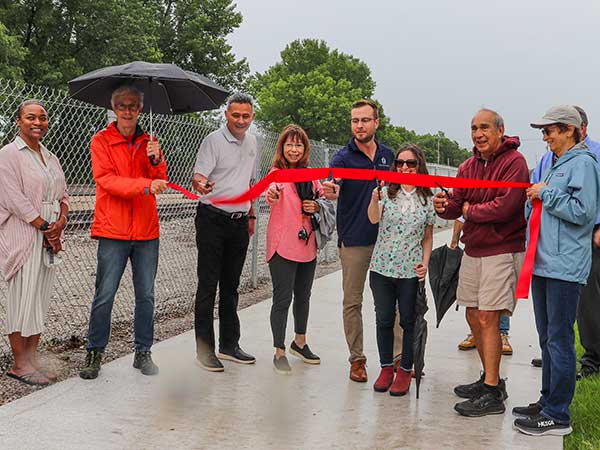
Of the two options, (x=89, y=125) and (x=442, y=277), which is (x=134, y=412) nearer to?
(x=442, y=277)

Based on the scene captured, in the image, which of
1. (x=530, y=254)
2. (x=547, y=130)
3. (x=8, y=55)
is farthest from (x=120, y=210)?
(x=8, y=55)

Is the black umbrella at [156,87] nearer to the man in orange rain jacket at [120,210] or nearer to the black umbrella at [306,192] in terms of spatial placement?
the man in orange rain jacket at [120,210]

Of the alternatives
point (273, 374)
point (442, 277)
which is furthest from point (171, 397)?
point (442, 277)

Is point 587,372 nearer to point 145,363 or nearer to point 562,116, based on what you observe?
point 562,116

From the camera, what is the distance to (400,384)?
178 inches

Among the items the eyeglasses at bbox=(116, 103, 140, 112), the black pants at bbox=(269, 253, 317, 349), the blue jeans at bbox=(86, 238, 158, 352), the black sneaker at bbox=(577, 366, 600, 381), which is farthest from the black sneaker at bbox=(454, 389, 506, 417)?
the eyeglasses at bbox=(116, 103, 140, 112)

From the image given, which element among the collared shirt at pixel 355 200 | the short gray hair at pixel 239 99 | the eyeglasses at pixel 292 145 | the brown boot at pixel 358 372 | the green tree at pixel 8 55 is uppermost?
the green tree at pixel 8 55

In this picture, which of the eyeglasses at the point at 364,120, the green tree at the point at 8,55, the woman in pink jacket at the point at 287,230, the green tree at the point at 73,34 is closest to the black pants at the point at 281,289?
the woman in pink jacket at the point at 287,230

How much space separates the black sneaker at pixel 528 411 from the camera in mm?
4055

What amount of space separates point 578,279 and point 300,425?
1.87 metres

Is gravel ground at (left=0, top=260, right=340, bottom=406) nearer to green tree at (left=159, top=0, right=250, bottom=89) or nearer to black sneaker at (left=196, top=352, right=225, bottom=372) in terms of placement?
black sneaker at (left=196, top=352, right=225, bottom=372)

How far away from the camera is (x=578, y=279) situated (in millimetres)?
3740

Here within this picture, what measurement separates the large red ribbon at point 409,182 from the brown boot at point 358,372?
1.39 m

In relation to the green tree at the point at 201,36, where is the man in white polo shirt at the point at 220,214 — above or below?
below
